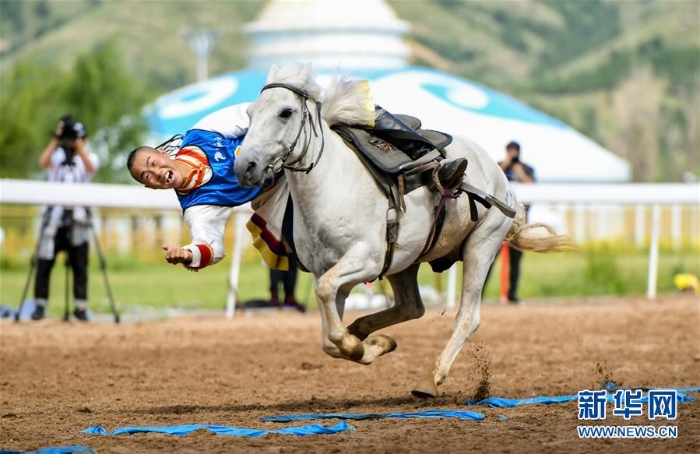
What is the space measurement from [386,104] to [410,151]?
16312 millimetres

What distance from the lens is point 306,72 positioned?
7.29 meters

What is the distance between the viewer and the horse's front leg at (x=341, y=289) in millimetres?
7211

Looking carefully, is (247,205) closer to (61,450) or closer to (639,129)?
(61,450)

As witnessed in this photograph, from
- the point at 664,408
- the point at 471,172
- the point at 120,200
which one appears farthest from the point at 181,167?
the point at 120,200

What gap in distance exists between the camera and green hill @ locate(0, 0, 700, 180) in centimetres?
11644

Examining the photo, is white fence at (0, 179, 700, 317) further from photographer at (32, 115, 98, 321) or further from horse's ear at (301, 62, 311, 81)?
horse's ear at (301, 62, 311, 81)

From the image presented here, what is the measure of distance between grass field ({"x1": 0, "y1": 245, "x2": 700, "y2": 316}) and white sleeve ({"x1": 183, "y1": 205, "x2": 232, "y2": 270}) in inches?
361

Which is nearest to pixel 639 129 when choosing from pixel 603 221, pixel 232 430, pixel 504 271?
pixel 603 221

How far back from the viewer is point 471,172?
821 cm

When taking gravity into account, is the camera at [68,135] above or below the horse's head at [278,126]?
above

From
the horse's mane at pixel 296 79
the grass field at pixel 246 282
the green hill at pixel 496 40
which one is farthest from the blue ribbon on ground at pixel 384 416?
the green hill at pixel 496 40

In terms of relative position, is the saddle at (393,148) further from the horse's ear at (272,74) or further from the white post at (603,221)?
the white post at (603,221)

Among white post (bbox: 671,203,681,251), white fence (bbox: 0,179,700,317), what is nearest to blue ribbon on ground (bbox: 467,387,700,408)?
white fence (bbox: 0,179,700,317)

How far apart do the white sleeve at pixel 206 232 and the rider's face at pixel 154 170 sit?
0.30 meters
